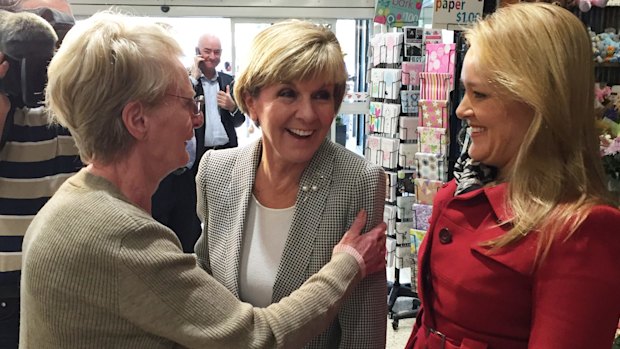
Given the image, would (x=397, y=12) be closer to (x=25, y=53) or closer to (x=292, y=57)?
(x=25, y=53)

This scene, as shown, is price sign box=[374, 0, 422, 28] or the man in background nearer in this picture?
the man in background

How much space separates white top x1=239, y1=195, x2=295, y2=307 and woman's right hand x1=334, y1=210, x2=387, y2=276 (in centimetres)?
18

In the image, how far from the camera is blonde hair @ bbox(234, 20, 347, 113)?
58.8 inches

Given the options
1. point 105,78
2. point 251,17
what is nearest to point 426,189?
point 105,78

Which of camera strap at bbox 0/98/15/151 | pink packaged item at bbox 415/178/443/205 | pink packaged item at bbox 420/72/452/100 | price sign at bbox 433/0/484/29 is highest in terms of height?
price sign at bbox 433/0/484/29

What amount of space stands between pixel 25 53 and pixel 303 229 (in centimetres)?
141

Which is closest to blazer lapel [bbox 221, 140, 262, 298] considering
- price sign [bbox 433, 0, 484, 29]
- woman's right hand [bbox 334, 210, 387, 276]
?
woman's right hand [bbox 334, 210, 387, 276]

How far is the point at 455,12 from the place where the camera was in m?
3.76

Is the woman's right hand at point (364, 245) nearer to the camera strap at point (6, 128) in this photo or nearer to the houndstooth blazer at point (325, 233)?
the houndstooth blazer at point (325, 233)

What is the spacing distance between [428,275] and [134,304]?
2.42ft

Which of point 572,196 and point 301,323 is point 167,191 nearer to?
point 301,323

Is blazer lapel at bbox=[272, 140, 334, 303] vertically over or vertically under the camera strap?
under

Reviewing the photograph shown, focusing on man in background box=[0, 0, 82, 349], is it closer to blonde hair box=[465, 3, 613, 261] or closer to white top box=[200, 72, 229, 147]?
blonde hair box=[465, 3, 613, 261]

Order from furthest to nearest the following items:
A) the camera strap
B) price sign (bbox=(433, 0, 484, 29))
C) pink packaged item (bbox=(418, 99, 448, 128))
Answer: pink packaged item (bbox=(418, 99, 448, 128)) < price sign (bbox=(433, 0, 484, 29)) < the camera strap
